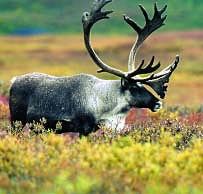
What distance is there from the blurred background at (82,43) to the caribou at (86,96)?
10000 millimetres

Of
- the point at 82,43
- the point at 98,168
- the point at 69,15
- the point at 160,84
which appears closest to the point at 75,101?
the point at 160,84

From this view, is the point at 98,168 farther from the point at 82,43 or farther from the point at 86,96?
the point at 82,43

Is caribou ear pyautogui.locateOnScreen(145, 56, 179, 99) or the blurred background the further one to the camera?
the blurred background

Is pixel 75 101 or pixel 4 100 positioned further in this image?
pixel 4 100

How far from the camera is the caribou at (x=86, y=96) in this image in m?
12.7

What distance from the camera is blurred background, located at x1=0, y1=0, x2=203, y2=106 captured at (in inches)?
2152

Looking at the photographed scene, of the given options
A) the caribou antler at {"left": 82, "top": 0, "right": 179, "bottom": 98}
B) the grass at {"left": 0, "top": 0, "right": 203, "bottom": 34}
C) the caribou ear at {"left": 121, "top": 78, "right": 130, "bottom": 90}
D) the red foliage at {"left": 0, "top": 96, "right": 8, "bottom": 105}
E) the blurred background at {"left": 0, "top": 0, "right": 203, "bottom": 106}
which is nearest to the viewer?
the caribou antler at {"left": 82, "top": 0, "right": 179, "bottom": 98}

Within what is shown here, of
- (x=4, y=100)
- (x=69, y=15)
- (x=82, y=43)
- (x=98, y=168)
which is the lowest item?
(x=82, y=43)

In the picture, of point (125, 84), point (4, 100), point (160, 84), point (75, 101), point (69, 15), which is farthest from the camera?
point (69, 15)

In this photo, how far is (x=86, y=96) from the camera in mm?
12773

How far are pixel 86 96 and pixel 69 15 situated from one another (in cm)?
12556

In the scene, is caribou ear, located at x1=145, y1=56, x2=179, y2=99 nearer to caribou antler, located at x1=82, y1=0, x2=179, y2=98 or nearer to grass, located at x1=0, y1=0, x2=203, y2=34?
Answer: caribou antler, located at x1=82, y1=0, x2=179, y2=98

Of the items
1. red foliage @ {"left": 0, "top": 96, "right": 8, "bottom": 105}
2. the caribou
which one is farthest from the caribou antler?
red foliage @ {"left": 0, "top": 96, "right": 8, "bottom": 105}

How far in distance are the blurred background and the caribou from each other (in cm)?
1000
